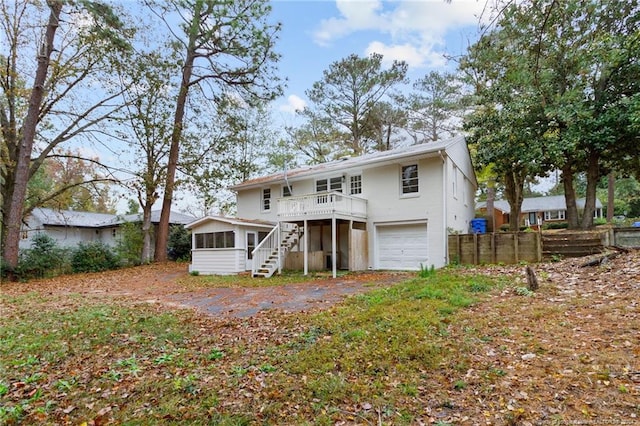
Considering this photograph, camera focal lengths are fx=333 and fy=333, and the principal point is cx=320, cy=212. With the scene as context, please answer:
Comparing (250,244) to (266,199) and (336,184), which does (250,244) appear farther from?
(336,184)

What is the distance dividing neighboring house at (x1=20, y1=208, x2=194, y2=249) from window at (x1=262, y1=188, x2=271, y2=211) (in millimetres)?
10791

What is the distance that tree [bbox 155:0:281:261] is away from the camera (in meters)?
18.7

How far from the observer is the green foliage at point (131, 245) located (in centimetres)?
1980

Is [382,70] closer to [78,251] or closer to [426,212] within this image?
[426,212]

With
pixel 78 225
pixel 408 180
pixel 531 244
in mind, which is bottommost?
A: pixel 531 244

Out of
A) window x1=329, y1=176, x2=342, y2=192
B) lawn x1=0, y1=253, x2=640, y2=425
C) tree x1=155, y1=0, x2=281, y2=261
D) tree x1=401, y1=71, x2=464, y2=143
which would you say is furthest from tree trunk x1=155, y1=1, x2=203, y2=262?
tree x1=401, y1=71, x2=464, y2=143

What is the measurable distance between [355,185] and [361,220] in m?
1.97

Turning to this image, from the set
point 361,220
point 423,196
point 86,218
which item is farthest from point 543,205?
point 86,218

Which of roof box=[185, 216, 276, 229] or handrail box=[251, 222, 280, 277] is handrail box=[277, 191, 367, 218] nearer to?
handrail box=[251, 222, 280, 277]

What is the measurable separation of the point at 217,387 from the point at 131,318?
3.91 metres

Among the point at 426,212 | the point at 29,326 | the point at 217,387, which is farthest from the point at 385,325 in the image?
the point at 426,212

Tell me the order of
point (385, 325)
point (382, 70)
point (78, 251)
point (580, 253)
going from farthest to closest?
point (382, 70)
point (78, 251)
point (580, 253)
point (385, 325)

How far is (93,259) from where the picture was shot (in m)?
17.8

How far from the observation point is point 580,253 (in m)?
11.7
